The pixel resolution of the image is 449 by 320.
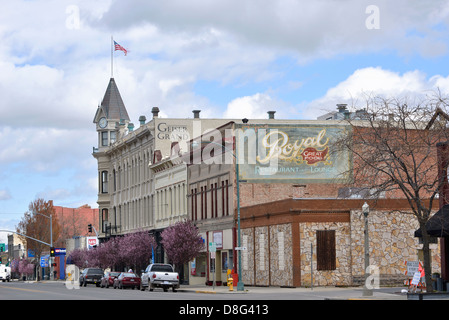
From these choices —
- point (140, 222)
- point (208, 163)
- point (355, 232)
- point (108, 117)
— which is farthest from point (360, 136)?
point (108, 117)

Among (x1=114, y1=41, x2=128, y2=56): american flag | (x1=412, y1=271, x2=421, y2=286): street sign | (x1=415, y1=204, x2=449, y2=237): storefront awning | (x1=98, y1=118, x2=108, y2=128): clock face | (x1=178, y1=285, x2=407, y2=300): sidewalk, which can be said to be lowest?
(x1=178, y1=285, x2=407, y2=300): sidewalk

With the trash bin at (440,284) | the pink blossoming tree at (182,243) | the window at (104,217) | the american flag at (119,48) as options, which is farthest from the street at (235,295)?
the window at (104,217)

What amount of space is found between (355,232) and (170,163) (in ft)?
85.4

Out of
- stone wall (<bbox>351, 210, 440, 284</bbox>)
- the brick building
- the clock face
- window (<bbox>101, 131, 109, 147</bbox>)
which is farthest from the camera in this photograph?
the brick building

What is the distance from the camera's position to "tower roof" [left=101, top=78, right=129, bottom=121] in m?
95.6

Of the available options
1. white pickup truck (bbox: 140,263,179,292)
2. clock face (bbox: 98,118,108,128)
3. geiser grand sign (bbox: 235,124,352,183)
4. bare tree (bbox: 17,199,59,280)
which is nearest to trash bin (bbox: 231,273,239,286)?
white pickup truck (bbox: 140,263,179,292)

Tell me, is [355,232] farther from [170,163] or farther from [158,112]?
[158,112]

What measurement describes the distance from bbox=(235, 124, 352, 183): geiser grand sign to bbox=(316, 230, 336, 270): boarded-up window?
8955mm

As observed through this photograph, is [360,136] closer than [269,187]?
Yes

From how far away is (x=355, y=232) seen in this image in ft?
168

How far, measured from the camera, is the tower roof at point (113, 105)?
9562 centimetres

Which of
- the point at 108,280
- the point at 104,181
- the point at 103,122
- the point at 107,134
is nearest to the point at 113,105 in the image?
the point at 103,122

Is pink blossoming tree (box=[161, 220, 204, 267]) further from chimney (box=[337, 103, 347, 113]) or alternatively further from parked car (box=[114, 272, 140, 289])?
chimney (box=[337, 103, 347, 113])

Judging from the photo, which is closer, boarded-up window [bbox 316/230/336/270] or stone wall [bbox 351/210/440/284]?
boarded-up window [bbox 316/230/336/270]
